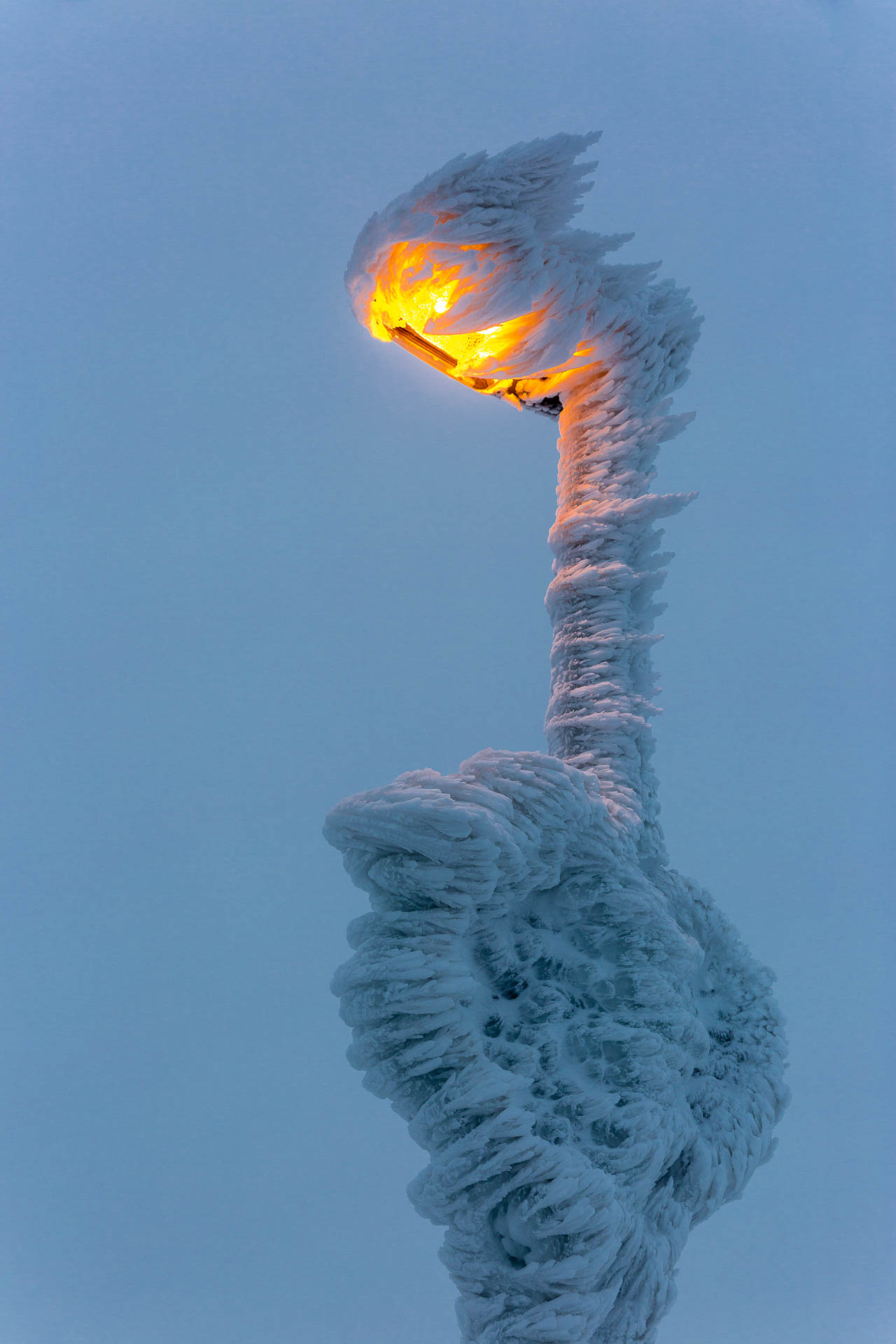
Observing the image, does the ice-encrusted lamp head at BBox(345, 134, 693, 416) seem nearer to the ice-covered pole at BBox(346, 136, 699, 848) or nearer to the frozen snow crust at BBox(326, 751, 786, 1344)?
the ice-covered pole at BBox(346, 136, 699, 848)

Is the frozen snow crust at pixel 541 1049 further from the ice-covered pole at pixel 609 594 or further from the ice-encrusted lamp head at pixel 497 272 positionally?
the ice-encrusted lamp head at pixel 497 272

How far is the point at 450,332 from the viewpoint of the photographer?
75 centimetres

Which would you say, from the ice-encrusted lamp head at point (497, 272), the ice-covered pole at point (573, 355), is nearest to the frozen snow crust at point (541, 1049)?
the ice-covered pole at point (573, 355)

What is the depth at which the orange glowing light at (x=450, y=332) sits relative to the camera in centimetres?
71

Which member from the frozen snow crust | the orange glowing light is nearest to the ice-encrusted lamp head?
the orange glowing light

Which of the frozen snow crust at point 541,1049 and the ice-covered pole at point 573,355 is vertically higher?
the ice-covered pole at point 573,355

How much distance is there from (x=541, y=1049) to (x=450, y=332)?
510 millimetres

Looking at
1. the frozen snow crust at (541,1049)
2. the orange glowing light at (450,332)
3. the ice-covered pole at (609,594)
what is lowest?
the frozen snow crust at (541,1049)

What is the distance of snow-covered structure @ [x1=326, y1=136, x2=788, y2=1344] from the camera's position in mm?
528

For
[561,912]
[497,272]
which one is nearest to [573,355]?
[497,272]

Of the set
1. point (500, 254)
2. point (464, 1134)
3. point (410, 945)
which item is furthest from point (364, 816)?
point (500, 254)

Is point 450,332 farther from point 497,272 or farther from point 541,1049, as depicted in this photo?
point 541,1049

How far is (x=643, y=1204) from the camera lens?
1.98ft

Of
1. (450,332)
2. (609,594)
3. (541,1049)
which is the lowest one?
(541,1049)
